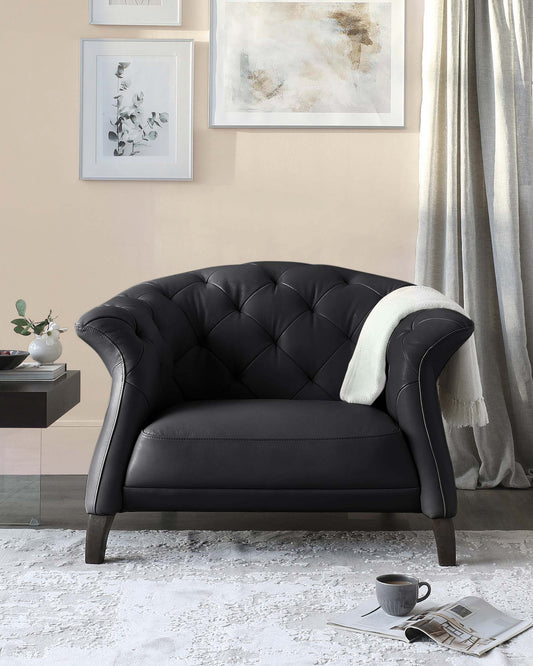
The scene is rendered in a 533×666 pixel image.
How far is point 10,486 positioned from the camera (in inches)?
110

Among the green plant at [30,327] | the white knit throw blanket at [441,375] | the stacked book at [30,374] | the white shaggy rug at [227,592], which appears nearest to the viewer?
the white shaggy rug at [227,592]

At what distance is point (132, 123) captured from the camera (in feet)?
11.9

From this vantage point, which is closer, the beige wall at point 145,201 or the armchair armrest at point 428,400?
the armchair armrest at point 428,400

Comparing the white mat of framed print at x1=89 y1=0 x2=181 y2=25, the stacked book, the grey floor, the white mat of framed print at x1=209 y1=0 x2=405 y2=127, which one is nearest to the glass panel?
the grey floor

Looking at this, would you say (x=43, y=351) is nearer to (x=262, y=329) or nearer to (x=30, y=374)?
(x=30, y=374)

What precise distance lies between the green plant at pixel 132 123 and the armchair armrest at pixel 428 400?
178 centimetres

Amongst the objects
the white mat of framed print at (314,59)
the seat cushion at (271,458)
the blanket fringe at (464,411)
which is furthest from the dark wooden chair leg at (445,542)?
the white mat of framed print at (314,59)

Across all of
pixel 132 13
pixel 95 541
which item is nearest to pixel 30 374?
pixel 95 541

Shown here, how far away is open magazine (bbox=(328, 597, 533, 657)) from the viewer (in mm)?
1745

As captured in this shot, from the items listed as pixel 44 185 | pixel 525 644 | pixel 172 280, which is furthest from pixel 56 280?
pixel 525 644

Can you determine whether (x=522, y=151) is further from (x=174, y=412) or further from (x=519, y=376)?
(x=174, y=412)

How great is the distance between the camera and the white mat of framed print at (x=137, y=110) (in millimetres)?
3596

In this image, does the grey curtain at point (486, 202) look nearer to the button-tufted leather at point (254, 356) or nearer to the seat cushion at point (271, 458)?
the button-tufted leather at point (254, 356)

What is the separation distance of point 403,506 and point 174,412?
759 mm
